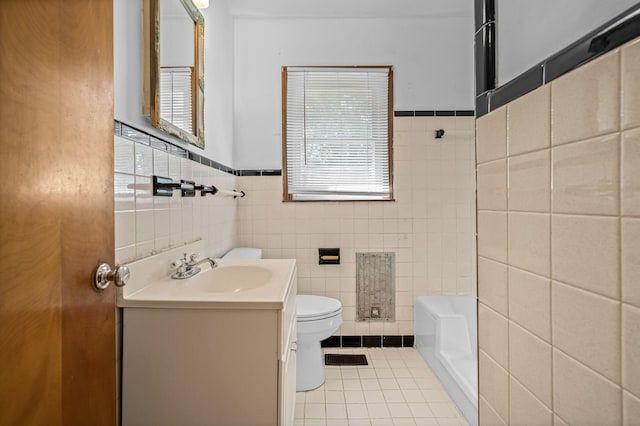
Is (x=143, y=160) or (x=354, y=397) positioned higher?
(x=143, y=160)

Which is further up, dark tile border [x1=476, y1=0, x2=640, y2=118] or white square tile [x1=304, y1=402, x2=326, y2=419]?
dark tile border [x1=476, y1=0, x2=640, y2=118]

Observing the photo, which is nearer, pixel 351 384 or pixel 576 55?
pixel 576 55

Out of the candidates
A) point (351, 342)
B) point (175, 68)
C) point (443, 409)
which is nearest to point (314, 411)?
point (443, 409)

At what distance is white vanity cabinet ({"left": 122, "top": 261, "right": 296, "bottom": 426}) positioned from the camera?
0.99 metres

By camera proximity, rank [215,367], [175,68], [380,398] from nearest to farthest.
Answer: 1. [215,367]
2. [175,68]
3. [380,398]

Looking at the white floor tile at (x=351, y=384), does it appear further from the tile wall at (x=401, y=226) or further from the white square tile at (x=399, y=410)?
the tile wall at (x=401, y=226)

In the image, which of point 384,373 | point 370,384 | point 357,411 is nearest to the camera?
point 357,411

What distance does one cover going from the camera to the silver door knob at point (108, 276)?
2.45 feet

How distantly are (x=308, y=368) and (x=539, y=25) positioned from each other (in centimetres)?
197

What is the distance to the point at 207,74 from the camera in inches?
76.5

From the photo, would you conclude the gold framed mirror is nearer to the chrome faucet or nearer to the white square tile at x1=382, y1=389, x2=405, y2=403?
the chrome faucet

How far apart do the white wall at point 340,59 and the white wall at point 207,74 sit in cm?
13

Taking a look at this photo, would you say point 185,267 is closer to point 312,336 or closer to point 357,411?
point 312,336

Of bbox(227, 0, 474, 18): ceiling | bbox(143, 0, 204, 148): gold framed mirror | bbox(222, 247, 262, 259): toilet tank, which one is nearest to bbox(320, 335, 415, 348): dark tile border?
bbox(222, 247, 262, 259): toilet tank
